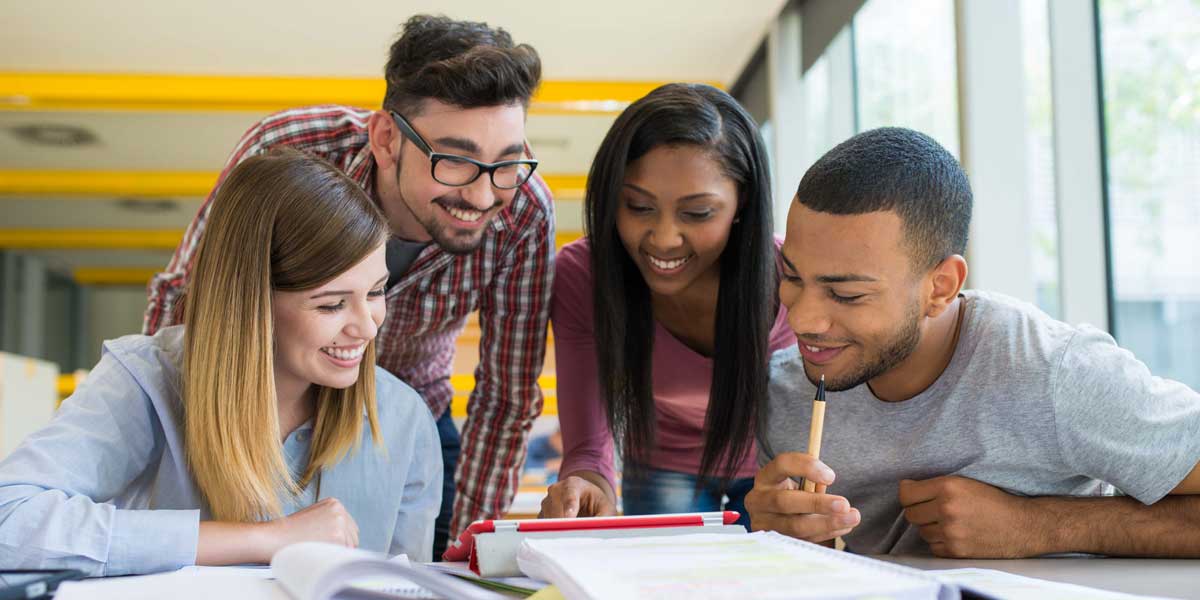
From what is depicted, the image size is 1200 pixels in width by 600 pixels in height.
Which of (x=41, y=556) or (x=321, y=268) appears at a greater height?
(x=321, y=268)

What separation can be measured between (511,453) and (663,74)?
2434 millimetres

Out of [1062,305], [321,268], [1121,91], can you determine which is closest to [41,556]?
[321,268]

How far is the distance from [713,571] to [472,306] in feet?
4.39

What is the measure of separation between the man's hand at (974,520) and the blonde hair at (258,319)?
74 cm

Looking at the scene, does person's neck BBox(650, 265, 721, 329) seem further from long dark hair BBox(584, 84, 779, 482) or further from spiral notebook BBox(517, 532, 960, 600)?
spiral notebook BBox(517, 532, 960, 600)

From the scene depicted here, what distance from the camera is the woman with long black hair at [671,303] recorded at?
5.30 feet

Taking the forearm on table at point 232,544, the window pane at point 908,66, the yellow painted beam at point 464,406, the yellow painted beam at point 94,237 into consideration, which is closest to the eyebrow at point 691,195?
the forearm on table at point 232,544

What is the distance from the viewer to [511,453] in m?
2.23

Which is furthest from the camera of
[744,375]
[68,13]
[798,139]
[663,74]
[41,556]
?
[663,74]

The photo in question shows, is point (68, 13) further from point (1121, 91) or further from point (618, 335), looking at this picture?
point (1121, 91)

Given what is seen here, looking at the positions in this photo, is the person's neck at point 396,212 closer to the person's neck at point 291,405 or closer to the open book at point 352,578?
the person's neck at point 291,405

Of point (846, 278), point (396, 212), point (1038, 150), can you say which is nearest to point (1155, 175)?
point (1038, 150)

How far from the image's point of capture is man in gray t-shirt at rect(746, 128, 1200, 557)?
126 centimetres

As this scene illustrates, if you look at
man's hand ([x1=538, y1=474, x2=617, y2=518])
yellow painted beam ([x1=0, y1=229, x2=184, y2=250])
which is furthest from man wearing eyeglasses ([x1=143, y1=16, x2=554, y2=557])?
yellow painted beam ([x1=0, y1=229, x2=184, y2=250])
